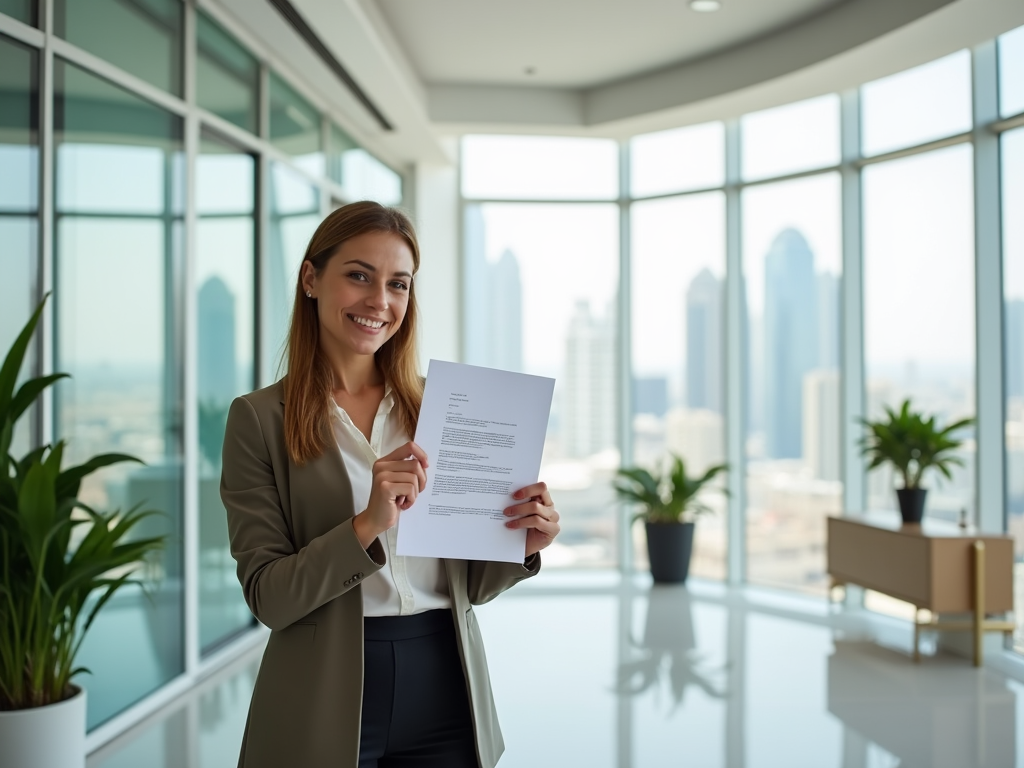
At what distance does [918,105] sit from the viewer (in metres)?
6.28

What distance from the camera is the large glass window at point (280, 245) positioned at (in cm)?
563

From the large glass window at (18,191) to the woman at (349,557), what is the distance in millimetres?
2064

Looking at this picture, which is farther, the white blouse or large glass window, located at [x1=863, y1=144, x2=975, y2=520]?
large glass window, located at [x1=863, y1=144, x2=975, y2=520]

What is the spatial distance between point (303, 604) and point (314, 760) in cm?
25

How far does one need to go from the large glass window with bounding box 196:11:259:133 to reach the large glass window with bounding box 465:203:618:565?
356 cm

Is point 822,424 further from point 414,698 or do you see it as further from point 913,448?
point 414,698

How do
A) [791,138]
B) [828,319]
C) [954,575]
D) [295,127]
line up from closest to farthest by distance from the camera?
[954,575] → [295,127] → [828,319] → [791,138]

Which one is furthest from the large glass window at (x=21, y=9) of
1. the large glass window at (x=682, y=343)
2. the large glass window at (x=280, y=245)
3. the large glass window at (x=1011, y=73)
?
the large glass window at (x=682, y=343)

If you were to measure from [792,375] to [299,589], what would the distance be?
21.6ft

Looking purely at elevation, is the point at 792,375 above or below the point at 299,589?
above

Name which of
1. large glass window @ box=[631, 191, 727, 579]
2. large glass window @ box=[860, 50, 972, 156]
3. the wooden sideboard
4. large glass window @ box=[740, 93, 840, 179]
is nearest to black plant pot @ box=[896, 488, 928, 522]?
the wooden sideboard

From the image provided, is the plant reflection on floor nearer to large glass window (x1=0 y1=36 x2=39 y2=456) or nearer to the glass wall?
the glass wall

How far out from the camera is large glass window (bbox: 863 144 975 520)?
6.02m

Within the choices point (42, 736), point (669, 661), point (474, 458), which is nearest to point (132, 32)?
point (42, 736)
